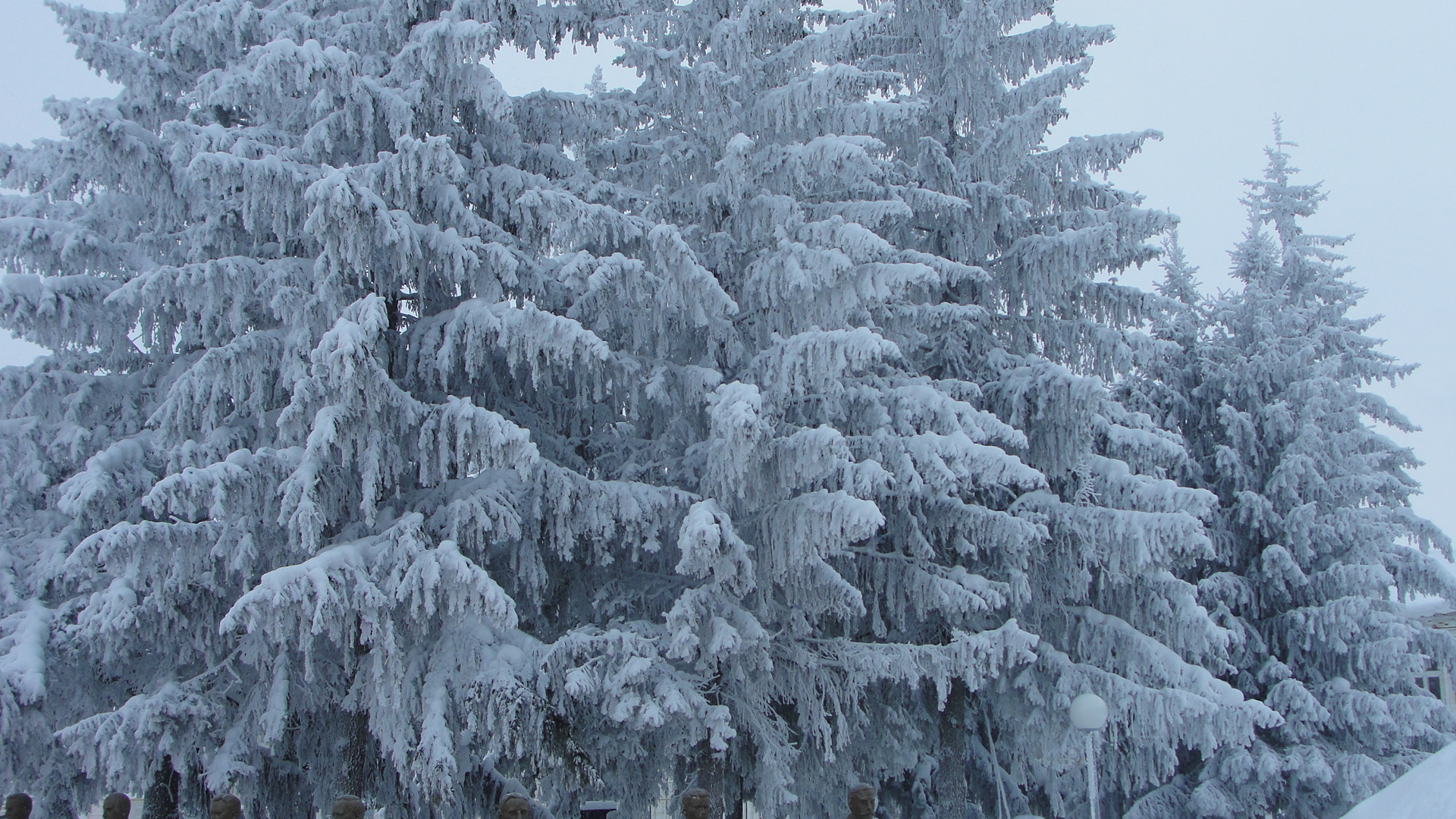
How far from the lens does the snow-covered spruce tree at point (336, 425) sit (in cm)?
852

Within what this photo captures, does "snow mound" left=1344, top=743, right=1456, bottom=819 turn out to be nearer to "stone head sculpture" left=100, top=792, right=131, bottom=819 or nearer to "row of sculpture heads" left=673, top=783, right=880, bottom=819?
"row of sculpture heads" left=673, top=783, right=880, bottom=819

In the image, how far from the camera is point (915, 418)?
11.6 meters

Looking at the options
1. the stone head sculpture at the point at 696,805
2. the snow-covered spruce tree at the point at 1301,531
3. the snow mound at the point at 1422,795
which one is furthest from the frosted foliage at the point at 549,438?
the snow mound at the point at 1422,795

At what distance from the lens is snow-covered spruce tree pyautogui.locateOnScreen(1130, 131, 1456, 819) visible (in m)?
16.0

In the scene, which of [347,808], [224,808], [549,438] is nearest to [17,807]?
[224,808]

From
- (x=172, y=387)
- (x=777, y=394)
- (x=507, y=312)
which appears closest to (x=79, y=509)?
(x=172, y=387)

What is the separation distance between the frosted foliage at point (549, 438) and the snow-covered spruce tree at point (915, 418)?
0.06 m

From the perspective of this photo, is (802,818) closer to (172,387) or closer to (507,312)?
(507,312)

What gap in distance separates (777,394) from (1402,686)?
12555 mm

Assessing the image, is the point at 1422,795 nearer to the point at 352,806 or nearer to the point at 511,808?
the point at 511,808

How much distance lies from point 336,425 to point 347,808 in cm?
305

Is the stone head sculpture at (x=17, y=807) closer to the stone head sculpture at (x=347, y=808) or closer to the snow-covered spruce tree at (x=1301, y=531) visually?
the stone head sculpture at (x=347, y=808)

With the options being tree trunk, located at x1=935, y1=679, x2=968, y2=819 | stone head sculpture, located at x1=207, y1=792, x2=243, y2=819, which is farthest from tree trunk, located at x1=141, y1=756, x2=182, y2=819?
tree trunk, located at x1=935, y1=679, x2=968, y2=819

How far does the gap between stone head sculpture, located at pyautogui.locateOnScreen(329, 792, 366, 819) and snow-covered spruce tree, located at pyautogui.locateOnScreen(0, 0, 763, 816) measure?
1497 millimetres
